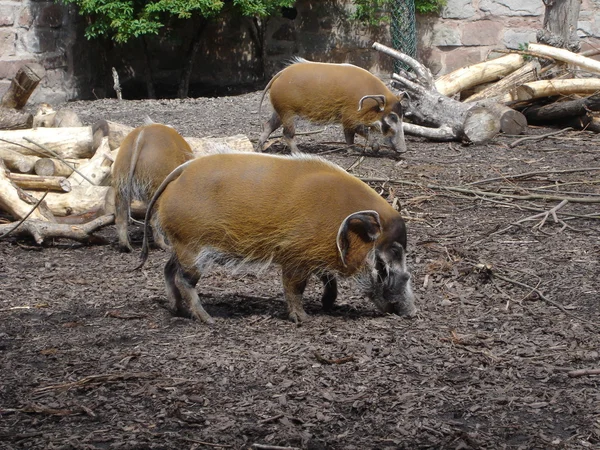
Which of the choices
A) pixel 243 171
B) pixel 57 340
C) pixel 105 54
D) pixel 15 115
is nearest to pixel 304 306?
pixel 243 171

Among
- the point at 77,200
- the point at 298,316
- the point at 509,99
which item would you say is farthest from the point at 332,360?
the point at 509,99

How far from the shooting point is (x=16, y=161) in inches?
281

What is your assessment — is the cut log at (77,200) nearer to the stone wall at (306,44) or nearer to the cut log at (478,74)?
the cut log at (478,74)

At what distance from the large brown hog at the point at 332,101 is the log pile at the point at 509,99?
749mm

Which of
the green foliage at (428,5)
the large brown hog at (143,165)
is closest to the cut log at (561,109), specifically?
the green foliage at (428,5)

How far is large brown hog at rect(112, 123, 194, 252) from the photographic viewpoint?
586 cm

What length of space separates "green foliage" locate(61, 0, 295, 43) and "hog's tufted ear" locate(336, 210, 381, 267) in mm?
8682

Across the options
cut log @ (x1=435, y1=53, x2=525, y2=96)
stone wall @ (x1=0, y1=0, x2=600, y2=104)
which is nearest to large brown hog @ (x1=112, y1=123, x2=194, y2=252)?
cut log @ (x1=435, y1=53, x2=525, y2=96)

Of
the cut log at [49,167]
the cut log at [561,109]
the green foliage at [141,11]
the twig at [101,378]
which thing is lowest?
the twig at [101,378]

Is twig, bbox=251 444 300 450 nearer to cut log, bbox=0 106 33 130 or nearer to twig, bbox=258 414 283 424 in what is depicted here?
twig, bbox=258 414 283 424

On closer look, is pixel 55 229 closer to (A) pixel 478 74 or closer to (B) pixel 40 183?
(B) pixel 40 183

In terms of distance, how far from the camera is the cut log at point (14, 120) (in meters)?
8.00

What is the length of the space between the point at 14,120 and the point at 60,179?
5.16 feet

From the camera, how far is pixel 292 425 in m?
3.33
